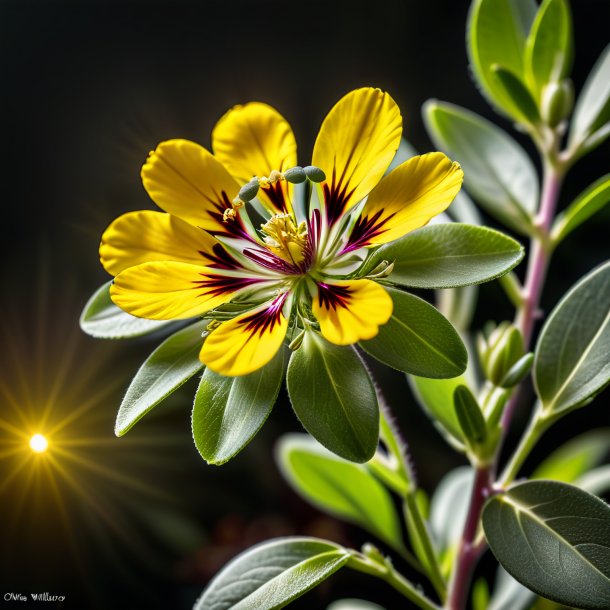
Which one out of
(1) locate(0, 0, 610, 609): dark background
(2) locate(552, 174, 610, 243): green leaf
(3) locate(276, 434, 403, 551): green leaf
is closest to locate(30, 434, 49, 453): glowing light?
(1) locate(0, 0, 610, 609): dark background

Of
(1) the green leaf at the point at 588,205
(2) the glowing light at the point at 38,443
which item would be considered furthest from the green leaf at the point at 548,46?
(2) the glowing light at the point at 38,443

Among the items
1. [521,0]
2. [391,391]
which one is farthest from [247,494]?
[521,0]

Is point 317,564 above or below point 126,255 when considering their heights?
below

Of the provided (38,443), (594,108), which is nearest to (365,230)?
(594,108)

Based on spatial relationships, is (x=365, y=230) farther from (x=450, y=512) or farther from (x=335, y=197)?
(x=450, y=512)

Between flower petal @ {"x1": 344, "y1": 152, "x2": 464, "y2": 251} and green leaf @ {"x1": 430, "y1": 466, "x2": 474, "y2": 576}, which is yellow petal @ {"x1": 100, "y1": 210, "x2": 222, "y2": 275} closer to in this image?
flower petal @ {"x1": 344, "y1": 152, "x2": 464, "y2": 251}

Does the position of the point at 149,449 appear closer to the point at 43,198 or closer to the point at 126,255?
the point at 43,198
